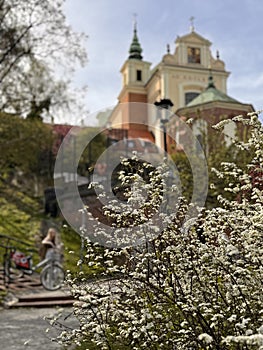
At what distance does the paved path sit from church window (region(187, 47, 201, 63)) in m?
29.1

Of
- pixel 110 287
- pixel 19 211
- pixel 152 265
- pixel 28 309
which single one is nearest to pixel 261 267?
pixel 152 265

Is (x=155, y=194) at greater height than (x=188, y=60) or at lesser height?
lesser

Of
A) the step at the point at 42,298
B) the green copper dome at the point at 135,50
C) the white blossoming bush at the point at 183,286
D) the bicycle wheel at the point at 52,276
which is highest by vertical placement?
the green copper dome at the point at 135,50

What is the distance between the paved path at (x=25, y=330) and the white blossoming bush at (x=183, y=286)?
1.79 m

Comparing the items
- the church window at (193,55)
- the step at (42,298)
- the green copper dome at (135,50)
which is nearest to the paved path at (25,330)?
the step at (42,298)

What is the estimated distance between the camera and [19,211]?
19641 millimetres

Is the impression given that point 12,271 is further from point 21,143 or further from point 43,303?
point 21,143

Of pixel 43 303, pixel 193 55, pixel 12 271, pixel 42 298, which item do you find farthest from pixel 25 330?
pixel 193 55

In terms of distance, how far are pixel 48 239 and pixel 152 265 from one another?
897cm

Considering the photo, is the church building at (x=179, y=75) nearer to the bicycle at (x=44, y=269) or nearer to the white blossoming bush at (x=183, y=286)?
the bicycle at (x=44, y=269)

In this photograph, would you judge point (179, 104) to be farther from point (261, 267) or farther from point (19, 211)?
point (261, 267)

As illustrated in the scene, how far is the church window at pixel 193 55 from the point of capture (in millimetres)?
35062

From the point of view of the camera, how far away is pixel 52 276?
36.3 feet

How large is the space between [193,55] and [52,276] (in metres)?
27.9
